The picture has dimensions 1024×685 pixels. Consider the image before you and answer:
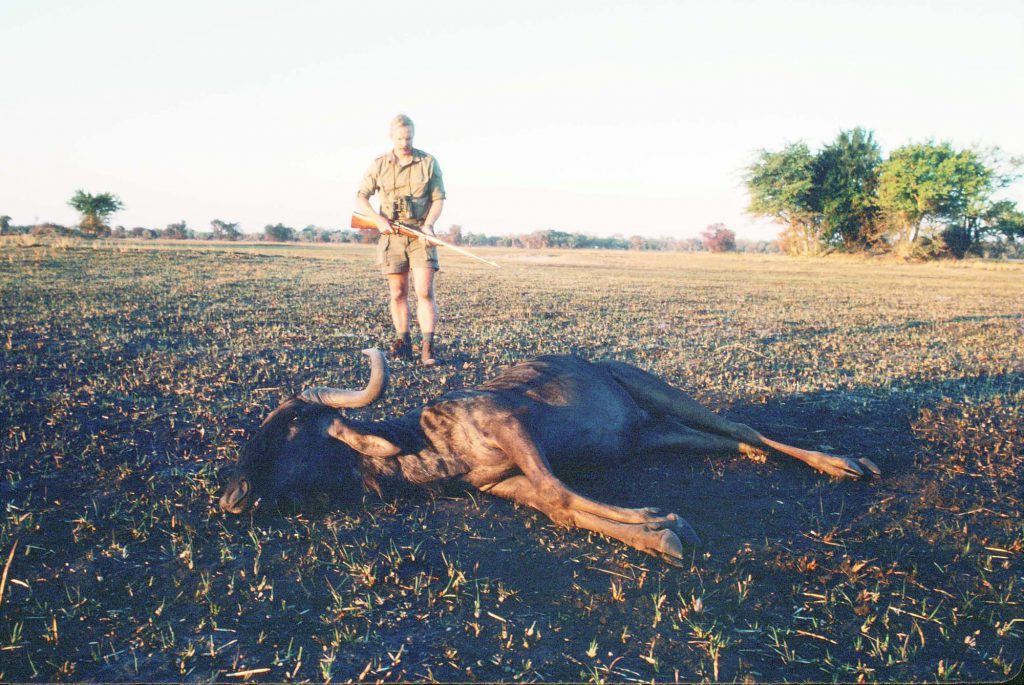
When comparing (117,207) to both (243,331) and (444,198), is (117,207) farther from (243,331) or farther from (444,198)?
(444,198)

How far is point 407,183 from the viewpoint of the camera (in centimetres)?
700

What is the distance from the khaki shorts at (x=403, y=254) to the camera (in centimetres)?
704

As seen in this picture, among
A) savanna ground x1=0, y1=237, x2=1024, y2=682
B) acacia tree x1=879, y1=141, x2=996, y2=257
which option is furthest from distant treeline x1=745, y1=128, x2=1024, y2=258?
savanna ground x1=0, y1=237, x2=1024, y2=682

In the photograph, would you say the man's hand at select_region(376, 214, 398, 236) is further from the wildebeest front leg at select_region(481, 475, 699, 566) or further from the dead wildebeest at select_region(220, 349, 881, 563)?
the wildebeest front leg at select_region(481, 475, 699, 566)

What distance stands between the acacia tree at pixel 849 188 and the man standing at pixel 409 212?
4025 cm

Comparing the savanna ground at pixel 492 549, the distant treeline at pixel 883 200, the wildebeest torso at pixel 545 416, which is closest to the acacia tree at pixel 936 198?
the distant treeline at pixel 883 200

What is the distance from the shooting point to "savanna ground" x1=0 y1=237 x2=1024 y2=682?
240 centimetres

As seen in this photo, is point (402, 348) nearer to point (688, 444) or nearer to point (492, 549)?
point (688, 444)

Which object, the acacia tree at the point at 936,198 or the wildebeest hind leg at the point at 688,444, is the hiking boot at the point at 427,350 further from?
the acacia tree at the point at 936,198

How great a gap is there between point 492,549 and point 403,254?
14.9 ft

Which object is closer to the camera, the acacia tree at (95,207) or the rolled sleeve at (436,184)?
the rolled sleeve at (436,184)

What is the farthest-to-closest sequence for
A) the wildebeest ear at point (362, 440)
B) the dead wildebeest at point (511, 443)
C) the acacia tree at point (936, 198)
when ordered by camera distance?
1. the acacia tree at point (936, 198)
2. the wildebeest ear at point (362, 440)
3. the dead wildebeest at point (511, 443)

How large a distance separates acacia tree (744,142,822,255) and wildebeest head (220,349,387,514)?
141 ft

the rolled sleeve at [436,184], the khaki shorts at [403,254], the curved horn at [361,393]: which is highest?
the rolled sleeve at [436,184]
